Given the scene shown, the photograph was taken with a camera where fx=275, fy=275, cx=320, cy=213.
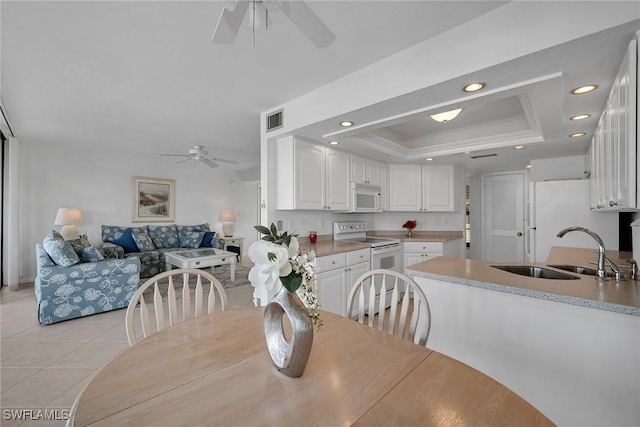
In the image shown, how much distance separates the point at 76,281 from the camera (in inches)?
124

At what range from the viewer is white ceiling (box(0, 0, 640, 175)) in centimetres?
153

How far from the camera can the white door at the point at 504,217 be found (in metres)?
5.18

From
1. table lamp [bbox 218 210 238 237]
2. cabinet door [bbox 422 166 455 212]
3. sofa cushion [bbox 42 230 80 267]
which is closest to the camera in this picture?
sofa cushion [bbox 42 230 80 267]

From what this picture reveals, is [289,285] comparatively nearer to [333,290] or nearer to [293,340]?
[293,340]

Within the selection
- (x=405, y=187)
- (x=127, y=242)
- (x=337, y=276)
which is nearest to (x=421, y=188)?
(x=405, y=187)

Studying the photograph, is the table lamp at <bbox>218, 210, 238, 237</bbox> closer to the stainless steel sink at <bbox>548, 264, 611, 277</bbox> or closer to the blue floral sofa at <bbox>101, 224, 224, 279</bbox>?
the blue floral sofa at <bbox>101, 224, 224, 279</bbox>

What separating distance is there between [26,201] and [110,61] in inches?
178

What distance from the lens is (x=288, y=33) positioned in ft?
5.58

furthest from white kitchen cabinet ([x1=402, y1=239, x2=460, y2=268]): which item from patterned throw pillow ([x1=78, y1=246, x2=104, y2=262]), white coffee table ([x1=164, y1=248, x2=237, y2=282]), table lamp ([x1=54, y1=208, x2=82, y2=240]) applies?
table lamp ([x1=54, y1=208, x2=82, y2=240])

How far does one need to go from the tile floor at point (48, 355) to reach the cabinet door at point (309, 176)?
2.20 metres

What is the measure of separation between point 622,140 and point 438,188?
304 cm

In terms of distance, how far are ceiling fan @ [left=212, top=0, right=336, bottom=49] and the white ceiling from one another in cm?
42

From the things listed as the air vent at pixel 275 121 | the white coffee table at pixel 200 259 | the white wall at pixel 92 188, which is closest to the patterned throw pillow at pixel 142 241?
the white wall at pixel 92 188

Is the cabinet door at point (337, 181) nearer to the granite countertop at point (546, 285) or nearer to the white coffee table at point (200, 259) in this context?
the granite countertop at point (546, 285)
